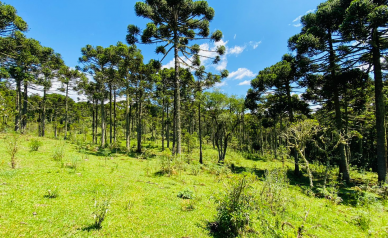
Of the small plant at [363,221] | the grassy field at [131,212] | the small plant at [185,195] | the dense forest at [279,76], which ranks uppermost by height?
the dense forest at [279,76]

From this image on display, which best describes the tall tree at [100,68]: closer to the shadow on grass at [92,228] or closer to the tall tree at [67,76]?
the tall tree at [67,76]

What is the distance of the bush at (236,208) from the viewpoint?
3281 mm

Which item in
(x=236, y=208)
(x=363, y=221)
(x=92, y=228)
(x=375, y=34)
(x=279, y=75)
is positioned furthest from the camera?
(x=279, y=75)

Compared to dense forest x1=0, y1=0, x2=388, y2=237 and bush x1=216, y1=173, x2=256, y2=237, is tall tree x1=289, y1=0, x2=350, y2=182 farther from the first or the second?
bush x1=216, y1=173, x2=256, y2=237

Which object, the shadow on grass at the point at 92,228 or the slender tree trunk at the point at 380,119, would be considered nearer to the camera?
the shadow on grass at the point at 92,228

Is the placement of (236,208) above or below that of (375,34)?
below

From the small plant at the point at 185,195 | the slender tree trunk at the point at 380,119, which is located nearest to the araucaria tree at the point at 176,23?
the small plant at the point at 185,195

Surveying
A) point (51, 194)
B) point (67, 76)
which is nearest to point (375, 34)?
point (51, 194)

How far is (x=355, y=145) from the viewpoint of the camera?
2689 centimetres

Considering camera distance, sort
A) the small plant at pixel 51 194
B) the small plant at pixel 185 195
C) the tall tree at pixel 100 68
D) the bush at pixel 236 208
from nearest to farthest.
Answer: the bush at pixel 236 208, the small plant at pixel 51 194, the small plant at pixel 185 195, the tall tree at pixel 100 68

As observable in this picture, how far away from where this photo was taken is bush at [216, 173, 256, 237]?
3281 millimetres

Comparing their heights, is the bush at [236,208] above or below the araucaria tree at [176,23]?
below

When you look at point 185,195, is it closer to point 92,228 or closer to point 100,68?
point 92,228

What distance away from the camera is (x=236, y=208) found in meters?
3.38
